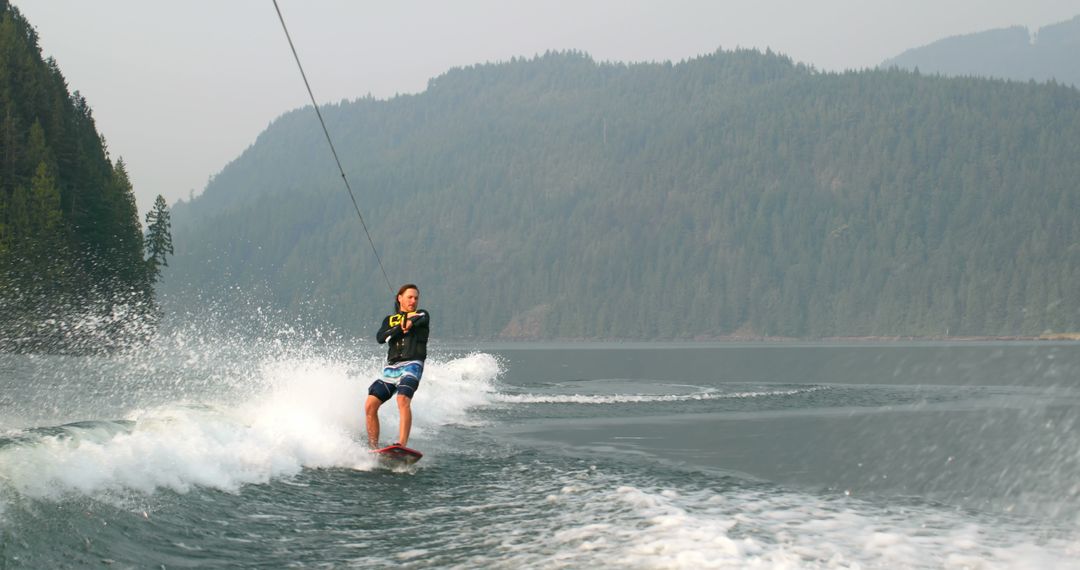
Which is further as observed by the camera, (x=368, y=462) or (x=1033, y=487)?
(x=368, y=462)

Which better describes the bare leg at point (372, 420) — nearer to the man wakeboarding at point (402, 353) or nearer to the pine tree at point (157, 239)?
the man wakeboarding at point (402, 353)

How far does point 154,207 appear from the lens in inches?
3076

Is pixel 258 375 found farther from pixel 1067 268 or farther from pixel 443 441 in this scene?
pixel 1067 268

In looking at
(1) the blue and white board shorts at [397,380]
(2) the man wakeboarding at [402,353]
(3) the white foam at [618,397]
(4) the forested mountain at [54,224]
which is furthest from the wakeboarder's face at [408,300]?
(4) the forested mountain at [54,224]

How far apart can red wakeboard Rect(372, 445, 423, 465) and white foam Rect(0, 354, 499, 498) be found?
271 millimetres

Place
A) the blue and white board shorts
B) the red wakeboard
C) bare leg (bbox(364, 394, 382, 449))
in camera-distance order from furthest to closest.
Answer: the blue and white board shorts → bare leg (bbox(364, 394, 382, 449)) → the red wakeboard

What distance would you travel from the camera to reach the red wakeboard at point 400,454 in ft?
40.2

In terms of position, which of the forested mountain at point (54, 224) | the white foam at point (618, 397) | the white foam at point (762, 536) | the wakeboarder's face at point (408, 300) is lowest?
the white foam at point (618, 397)

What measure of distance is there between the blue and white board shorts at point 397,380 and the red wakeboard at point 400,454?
33.4 inches

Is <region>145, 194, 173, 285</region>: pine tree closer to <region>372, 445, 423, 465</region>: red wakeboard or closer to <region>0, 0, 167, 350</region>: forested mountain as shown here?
<region>0, 0, 167, 350</region>: forested mountain

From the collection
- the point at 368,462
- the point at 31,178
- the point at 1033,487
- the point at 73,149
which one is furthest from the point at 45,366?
the point at 1033,487

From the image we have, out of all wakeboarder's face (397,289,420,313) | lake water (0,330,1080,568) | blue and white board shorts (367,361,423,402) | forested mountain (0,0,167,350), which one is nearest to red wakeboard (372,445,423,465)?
lake water (0,330,1080,568)

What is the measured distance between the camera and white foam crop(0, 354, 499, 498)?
26.6 feet

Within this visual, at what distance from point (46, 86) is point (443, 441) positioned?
59474 millimetres
